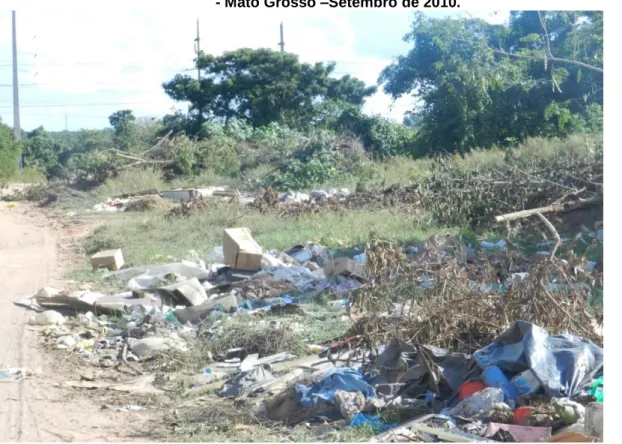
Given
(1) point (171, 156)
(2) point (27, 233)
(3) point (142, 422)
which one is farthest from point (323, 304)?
(1) point (171, 156)

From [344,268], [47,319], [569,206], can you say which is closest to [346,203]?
[569,206]

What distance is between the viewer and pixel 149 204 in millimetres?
17078

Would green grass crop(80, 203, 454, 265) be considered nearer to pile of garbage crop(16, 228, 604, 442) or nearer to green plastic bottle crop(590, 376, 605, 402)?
pile of garbage crop(16, 228, 604, 442)

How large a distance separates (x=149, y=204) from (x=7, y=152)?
17276 millimetres

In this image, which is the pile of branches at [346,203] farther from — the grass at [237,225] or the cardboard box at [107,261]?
the cardboard box at [107,261]

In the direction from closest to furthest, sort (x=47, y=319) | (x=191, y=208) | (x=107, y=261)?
(x=47, y=319) < (x=107, y=261) < (x=191, y=208)

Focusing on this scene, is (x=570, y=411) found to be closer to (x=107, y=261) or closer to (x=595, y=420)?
(x=595, y=420)

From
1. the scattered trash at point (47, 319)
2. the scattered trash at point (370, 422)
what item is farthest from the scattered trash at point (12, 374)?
the scattered trash at point (370, 422)

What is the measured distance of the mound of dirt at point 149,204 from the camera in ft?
55.7

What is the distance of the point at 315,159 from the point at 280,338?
46.2 feet

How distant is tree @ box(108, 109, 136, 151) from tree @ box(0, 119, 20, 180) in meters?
4.23

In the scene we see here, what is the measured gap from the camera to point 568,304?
4766 mm

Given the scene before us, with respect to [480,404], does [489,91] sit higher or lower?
higher

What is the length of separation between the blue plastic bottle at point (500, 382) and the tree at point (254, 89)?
85.0ft
